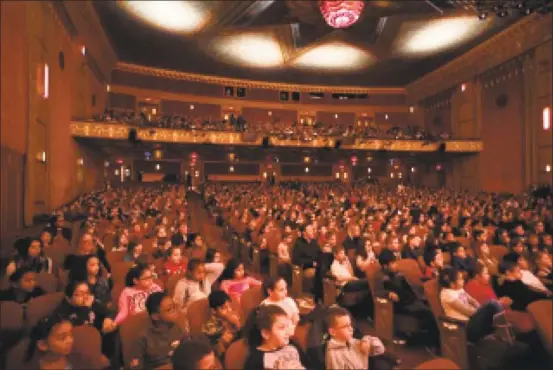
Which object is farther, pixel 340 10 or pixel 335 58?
pixel 335 58

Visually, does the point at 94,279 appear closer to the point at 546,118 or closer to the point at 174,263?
the point at 174,263

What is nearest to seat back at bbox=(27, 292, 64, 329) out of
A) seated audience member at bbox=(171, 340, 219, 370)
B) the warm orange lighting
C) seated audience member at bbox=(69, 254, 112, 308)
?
seated audience member at bbox=(69, 254, 112, 308)

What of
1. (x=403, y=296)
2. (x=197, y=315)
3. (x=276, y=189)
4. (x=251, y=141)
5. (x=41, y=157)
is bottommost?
(x=403, y=296)

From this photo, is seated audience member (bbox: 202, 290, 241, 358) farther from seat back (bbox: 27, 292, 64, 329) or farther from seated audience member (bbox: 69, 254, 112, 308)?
seat back (bbox: 27, 292, 64, 329)

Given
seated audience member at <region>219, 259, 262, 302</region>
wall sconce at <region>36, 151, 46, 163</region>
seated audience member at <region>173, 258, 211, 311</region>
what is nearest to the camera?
seated audience member at <region>173, 258, 211, 311</region>

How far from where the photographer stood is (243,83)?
2781cm

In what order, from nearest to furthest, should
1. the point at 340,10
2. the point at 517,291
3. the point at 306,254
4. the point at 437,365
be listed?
the point at 437,365 < the point at 517,291 < the point at 306,254 < the point at 340,10

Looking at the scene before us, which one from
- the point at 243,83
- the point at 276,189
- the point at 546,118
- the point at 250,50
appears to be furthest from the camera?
the point at 243,83

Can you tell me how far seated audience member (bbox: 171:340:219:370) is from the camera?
2.05 meters

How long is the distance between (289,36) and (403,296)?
16835 mm

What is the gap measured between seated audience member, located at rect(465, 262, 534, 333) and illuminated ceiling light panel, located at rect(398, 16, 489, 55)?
15363 millimetres

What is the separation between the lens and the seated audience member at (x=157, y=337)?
2738 millimetres

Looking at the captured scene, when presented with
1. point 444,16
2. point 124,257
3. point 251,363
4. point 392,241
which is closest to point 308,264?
point 392,241

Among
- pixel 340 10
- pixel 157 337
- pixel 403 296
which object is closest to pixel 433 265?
pixel 403 296
